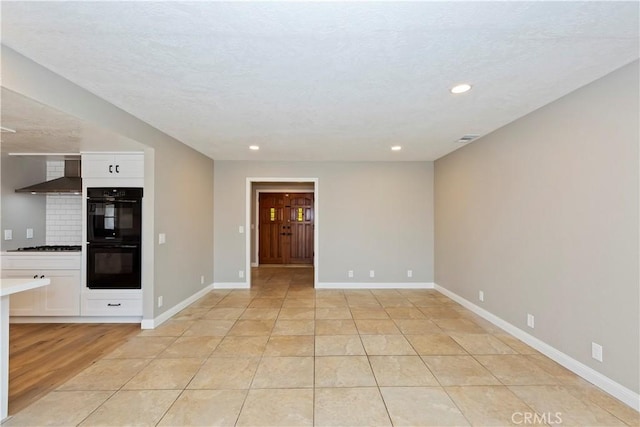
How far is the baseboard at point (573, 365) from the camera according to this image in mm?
2119

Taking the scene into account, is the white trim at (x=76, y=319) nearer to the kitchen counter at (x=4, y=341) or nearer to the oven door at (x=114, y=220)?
the oven door at (x=114, y=220)

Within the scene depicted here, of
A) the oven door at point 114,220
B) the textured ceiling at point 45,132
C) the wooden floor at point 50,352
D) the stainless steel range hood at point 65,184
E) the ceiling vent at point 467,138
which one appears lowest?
the wooden floor at point 50,352

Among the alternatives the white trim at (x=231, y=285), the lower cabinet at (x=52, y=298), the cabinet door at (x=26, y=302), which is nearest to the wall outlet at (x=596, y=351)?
the white trim at (x=231, y=285)

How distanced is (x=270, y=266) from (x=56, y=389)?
6.32 metres

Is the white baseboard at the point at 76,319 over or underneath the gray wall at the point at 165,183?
underneath

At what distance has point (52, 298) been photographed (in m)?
3.79

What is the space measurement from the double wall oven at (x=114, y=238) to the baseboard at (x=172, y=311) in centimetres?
49

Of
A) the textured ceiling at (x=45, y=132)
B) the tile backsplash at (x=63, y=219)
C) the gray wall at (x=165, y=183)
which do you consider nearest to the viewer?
the gray wall at (x=165, y=183)

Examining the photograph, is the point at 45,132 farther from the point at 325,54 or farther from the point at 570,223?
the point at 570,223

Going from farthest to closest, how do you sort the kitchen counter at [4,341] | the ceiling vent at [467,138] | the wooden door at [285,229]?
1. the wooden door at [285,229]
2. the ceiling vent at [467,138]
3. the kitchen counter at [4,341]

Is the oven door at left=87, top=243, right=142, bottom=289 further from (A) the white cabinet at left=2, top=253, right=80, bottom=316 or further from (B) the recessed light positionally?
(B) the recessed light

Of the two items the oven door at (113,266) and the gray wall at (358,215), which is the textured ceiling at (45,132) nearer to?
the oven door at (113,266)

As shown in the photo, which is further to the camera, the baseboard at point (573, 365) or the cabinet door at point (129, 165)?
the cabinet door at point (129, 165)

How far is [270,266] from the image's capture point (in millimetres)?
8656
